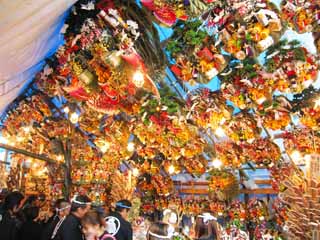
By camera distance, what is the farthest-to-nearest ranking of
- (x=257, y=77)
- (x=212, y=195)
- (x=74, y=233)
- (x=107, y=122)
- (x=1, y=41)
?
(x=212, y=195)
(x=107, y=122)
(x=257, y=77)
(x=74, y=233)
(x=1, y=41)

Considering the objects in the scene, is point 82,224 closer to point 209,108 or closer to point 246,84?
point 246,84

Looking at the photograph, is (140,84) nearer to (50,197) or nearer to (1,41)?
(1,41)

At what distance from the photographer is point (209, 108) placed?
4957mm

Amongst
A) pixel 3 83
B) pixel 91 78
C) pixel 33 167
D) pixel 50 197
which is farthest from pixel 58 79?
pixel 33 167

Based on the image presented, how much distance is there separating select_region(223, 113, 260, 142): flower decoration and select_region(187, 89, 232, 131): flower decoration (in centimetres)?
44

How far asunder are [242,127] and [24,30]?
3.66 meters

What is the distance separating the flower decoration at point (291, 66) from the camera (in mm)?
3926

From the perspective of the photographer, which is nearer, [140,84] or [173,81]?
[140,84]

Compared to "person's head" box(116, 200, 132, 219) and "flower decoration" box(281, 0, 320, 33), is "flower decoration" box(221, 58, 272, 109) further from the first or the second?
"person's head" box(116, 200, 132, 219)

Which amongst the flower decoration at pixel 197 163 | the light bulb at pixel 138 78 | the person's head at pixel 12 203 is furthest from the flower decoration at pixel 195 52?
the flower decoration at pixel 197 163

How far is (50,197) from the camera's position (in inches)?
405

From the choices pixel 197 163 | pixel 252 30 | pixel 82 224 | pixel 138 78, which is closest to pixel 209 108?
pixel 138 78

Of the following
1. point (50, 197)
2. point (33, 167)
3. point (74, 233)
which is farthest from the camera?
point (33, 167)

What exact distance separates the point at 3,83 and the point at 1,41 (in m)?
1.21
